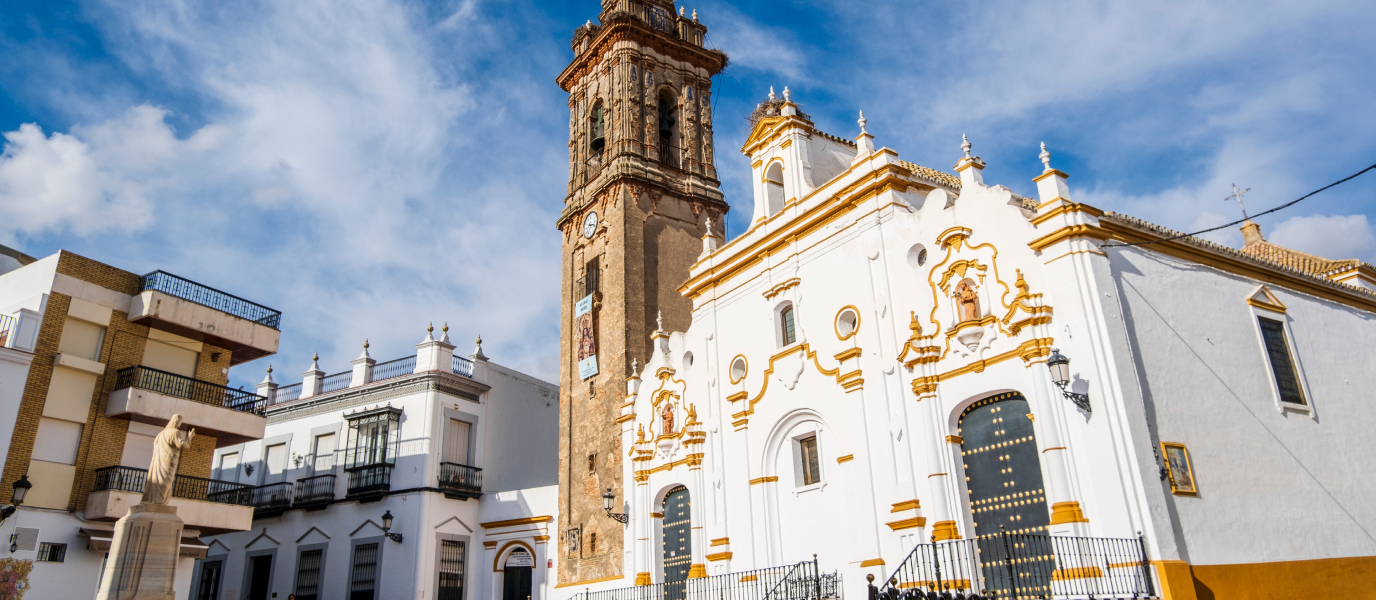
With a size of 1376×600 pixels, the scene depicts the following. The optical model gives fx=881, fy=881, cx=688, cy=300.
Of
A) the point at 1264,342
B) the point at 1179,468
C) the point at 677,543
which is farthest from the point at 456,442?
the point at 1264,342

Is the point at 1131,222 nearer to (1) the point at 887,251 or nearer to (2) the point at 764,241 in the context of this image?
(1) the point at 887,251

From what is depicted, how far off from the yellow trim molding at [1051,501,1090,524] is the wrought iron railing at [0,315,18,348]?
20.0 m

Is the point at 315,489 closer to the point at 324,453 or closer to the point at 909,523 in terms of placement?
the point at 324,453

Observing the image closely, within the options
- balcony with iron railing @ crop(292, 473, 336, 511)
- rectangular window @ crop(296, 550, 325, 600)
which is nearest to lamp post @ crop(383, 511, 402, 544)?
balcony with iron railing @ crop(292, 473, 336, 511)

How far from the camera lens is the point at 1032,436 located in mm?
13711

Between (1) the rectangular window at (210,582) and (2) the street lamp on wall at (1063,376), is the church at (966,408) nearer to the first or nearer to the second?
(2) the street lamp on wall at (1063,376)

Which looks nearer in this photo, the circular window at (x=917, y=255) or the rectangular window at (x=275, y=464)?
the circular window at (x=917, y=255)

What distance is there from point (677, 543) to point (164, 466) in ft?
35.1

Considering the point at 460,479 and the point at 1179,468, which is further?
the point at 460,479

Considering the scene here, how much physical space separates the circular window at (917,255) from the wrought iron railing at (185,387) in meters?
16.4

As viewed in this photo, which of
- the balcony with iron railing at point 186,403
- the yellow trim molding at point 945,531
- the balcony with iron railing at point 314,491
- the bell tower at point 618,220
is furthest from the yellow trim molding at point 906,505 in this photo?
the balcony with iron railing at point 314,491

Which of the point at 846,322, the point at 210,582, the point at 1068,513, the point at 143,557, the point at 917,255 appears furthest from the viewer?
the point at 210,582

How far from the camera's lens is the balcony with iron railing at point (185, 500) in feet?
60.0

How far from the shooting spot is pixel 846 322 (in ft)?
57.3
